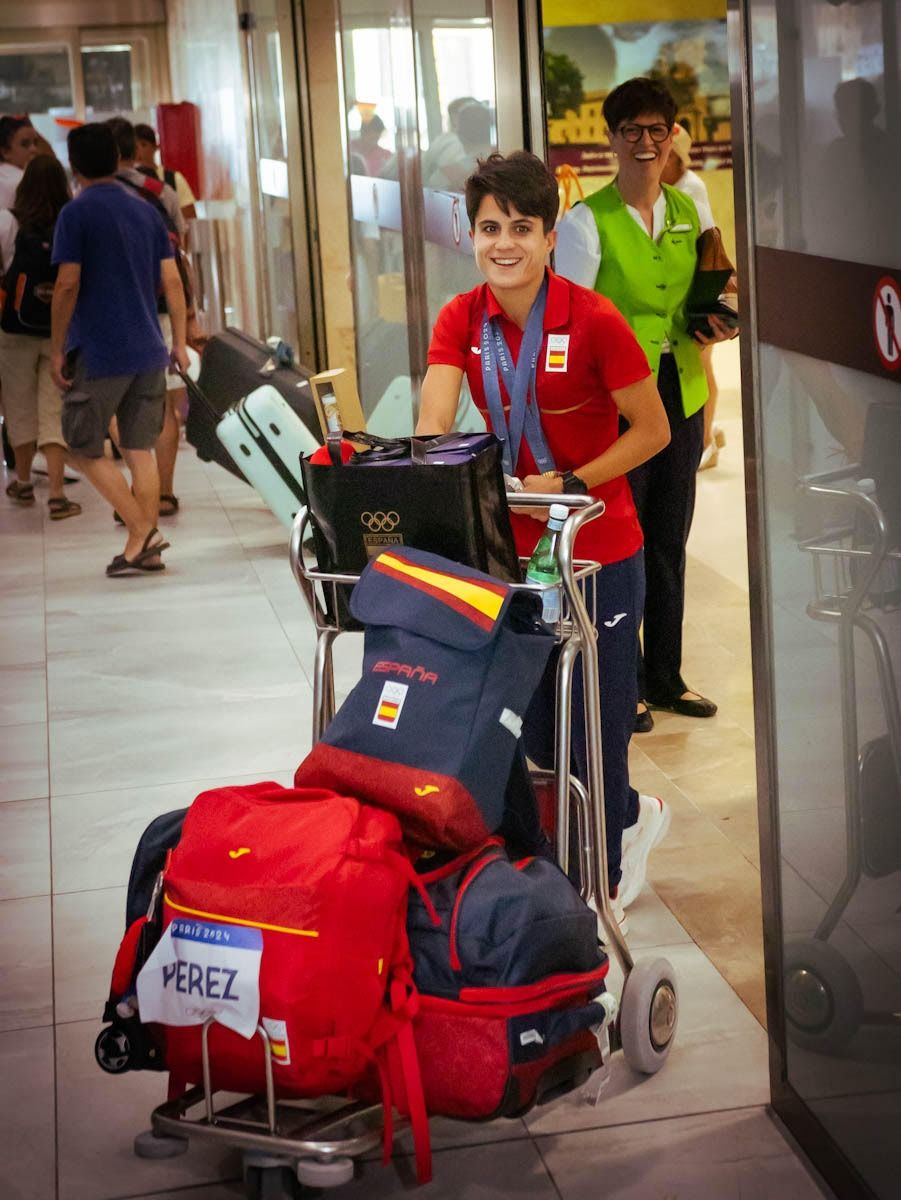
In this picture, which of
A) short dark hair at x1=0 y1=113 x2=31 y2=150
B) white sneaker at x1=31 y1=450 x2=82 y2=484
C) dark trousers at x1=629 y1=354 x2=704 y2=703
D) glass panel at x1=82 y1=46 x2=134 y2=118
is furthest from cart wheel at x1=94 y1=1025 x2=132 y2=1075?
glass panel at x1=82 y1=46 x2=134 y2=118

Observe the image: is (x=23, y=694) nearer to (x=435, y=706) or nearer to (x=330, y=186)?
(x=435, y=706)

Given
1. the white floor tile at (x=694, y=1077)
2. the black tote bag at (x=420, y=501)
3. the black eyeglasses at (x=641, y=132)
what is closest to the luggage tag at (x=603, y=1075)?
the white floor tile at (x=694, y=1077)

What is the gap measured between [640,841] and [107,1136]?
130cm

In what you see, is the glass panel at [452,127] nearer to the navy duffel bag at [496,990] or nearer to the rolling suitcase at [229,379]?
the rolling suitcase at [229,379]

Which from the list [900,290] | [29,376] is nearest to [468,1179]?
[900,290]

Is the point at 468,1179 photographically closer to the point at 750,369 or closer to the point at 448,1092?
the point at 448,1092

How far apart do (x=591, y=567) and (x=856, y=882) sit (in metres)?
0.68

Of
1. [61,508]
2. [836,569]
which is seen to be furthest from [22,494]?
[836,569]

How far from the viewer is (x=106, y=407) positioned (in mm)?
6801

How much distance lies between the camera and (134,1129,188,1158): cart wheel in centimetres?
255

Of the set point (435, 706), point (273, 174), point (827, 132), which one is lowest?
point (435, 706)

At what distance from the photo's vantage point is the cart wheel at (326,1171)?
228 centimetres

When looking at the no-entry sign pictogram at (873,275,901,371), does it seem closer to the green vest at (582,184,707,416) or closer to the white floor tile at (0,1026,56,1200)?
the white floor tile at (0,1026,56,1200)

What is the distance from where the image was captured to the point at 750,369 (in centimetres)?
252
